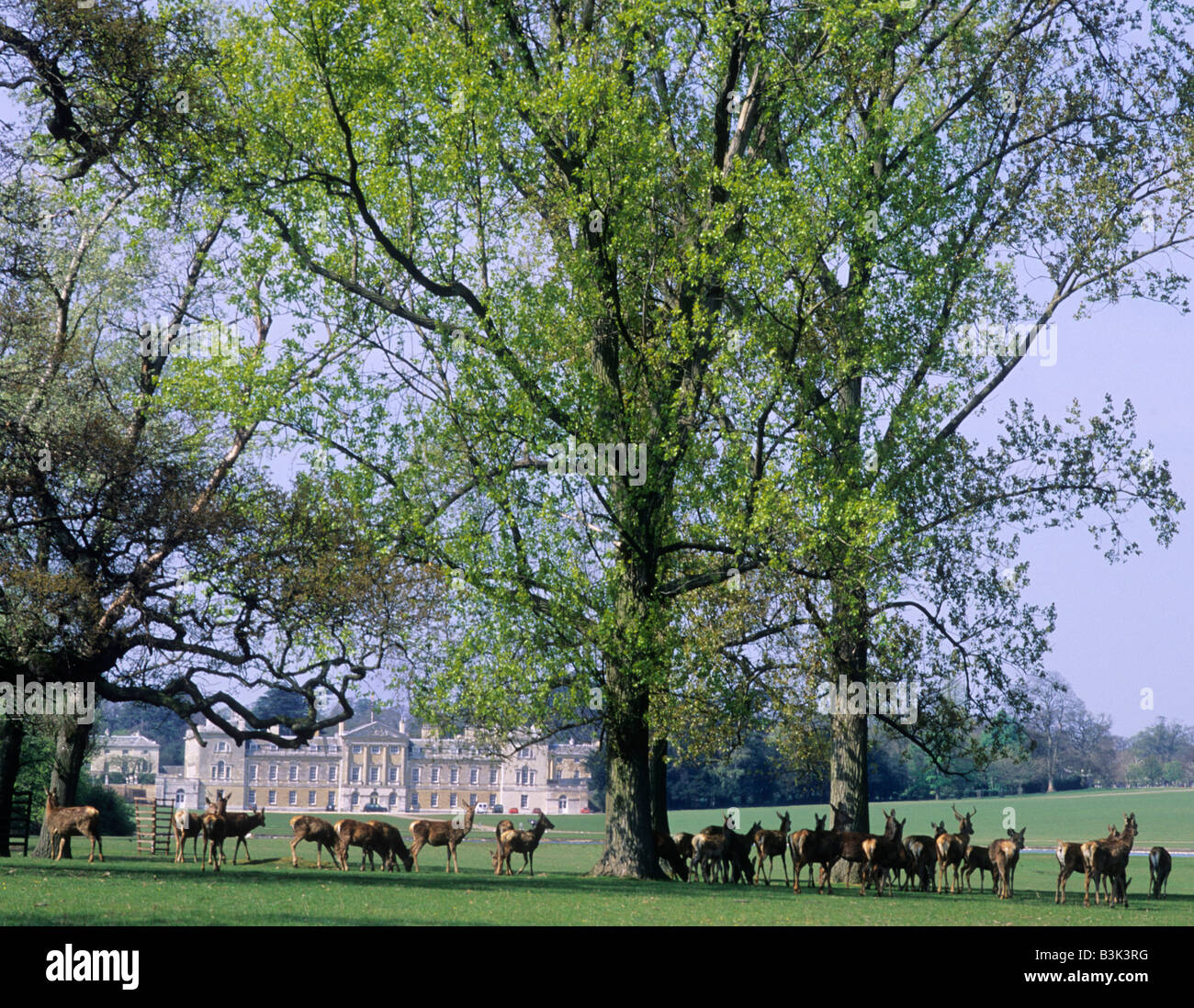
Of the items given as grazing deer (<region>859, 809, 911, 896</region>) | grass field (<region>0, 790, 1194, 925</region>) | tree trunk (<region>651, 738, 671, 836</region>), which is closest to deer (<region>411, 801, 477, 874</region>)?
grass field (<region>0, 790, 1194, 925</region>)

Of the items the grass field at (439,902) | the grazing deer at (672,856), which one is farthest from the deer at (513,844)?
the grazing deer at (672,856)

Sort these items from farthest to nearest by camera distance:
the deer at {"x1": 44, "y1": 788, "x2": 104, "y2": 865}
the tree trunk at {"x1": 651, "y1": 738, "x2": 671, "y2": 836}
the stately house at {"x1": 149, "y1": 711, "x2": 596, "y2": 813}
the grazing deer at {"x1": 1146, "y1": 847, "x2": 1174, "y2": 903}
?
the stately house at {"x1": 149, "y1": 711, "x2": 596, "y2": 813} < the tree trunk at {"x1": 651, "y1": 738, "x2": 671, "y2": 836} < the grazing deer at {"x1": 1146, "y1": 847, "x2": 1174, "y2": 903} < the deer at {"x1": 44, "y1": 788, "x2": 104, "y2": 865}

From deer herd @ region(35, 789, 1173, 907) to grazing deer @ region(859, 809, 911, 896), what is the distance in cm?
2

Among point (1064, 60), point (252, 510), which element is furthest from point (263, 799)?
point (1064, 60)

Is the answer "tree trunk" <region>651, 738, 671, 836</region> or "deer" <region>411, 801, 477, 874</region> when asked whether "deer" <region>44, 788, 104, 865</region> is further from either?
"tree trunk" <region>651, 738, 671, 836</region>

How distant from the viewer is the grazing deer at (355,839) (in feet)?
92.6

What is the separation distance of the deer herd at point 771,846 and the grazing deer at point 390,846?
30mm

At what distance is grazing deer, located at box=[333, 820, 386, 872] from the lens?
28234mm

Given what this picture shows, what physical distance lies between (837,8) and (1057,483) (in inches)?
521

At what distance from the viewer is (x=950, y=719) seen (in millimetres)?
30812

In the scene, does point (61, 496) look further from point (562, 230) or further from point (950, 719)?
point (950, 719)

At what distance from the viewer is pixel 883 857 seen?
26766 millimetres

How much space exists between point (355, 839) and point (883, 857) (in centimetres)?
1173

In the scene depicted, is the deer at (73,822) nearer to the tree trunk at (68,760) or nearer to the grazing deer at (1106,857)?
the tree trunk at (68,760)
